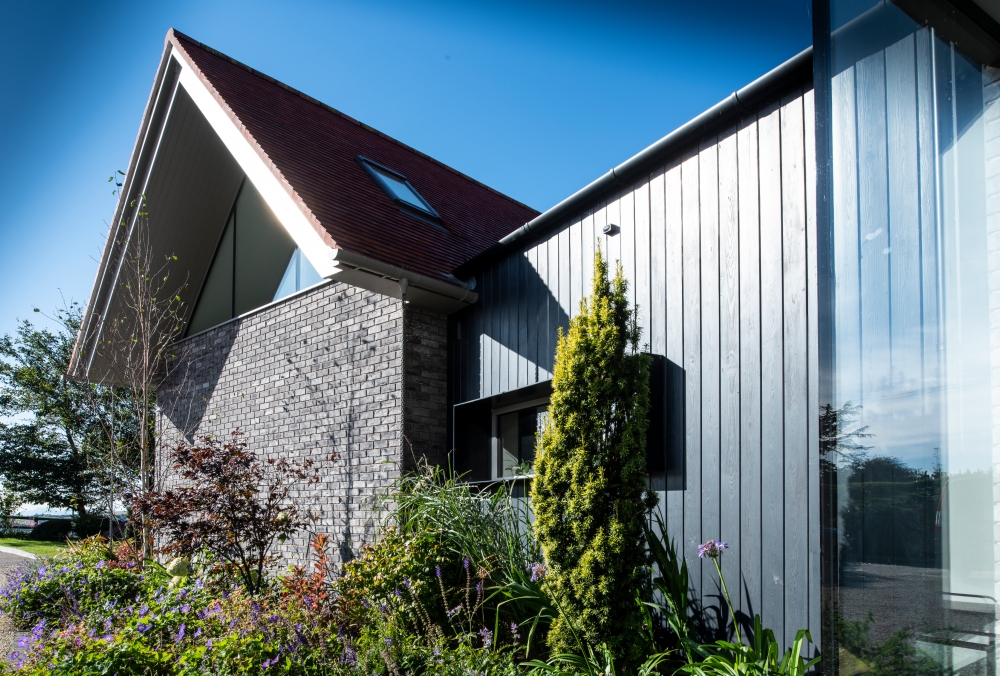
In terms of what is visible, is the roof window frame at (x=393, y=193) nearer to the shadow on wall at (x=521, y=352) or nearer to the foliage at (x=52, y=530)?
the shadow on wall at (x=521, y=352)

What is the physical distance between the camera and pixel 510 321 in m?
6.32

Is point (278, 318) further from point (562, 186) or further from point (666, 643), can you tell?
point (666, 643)

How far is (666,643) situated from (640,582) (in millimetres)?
737

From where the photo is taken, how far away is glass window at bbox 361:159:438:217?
27.2 ft

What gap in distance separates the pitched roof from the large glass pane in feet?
15.3

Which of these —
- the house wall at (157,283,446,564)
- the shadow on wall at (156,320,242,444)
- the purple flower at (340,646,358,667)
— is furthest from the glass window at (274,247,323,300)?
the purple flower at (340,646,358,667)

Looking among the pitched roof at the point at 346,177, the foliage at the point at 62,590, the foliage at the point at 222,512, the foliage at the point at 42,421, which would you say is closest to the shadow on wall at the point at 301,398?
the foliage at the point at 222,512

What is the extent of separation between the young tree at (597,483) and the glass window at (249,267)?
458 cm

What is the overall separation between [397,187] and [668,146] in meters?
4.53

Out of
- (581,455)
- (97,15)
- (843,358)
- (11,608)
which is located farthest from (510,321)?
(11,608)

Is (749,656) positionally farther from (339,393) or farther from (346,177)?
(346,177)

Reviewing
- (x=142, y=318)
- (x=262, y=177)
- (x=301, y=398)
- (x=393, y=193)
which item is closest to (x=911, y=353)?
(x=262, y=177)

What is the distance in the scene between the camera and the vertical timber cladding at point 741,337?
12.8 feet

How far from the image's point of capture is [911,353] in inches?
72.4
